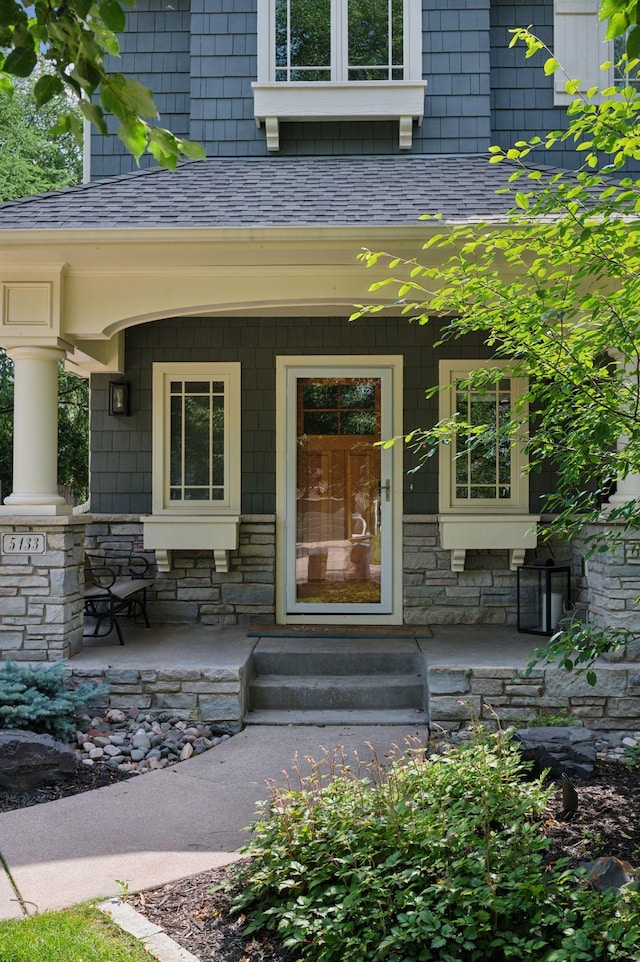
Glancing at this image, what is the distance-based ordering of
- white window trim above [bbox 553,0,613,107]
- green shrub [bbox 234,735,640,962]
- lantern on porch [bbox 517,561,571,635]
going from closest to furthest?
green shrub [bbox 234,735,640,962], lantern on porch [bbox 517,561,571,635], white window trim above [bbox 553,0,613,107]

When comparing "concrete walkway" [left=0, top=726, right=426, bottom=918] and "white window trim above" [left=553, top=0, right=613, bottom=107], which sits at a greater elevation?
"white window trim above" [left=553, top=0, right=613, bottom=107]

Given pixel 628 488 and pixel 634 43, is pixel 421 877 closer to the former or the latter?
pixel 634 43

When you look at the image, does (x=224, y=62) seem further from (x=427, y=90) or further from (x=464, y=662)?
(x=464, y=662)

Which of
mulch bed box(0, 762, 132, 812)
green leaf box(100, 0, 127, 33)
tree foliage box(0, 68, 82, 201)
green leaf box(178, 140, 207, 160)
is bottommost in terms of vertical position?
mulch bed box(0, 762, 132, 812)

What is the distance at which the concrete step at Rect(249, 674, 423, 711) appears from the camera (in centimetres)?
519

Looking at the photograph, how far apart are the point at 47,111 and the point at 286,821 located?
15.5 m

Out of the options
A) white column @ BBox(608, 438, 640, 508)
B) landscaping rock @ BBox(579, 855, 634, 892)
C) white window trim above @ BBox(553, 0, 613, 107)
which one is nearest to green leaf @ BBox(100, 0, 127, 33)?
landscaping rock @ BBox(579, 855, 634, 892)

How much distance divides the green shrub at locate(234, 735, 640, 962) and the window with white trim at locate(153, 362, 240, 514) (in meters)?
3.82

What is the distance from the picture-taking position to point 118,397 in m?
6.53

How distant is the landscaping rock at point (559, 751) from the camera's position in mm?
3607

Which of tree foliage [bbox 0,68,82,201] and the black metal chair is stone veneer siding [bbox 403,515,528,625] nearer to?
the black metal chair

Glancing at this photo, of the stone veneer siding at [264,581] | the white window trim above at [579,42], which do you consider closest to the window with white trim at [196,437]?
the stone veneer siding at [264,581]

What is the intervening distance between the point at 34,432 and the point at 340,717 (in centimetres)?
259

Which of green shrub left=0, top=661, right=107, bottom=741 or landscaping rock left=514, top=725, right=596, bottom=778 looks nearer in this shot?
landscaping rock left=514, top=725, right=596, bottom=778
